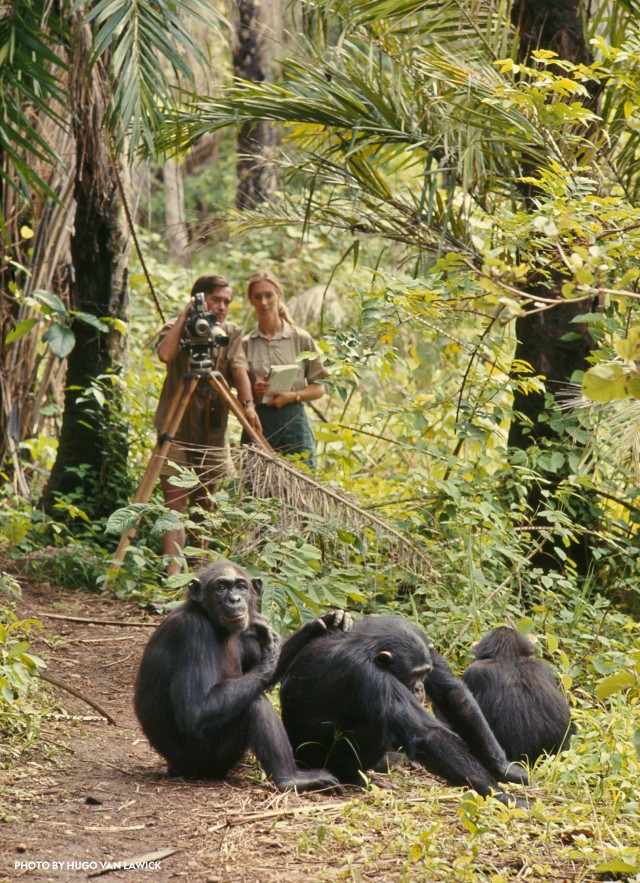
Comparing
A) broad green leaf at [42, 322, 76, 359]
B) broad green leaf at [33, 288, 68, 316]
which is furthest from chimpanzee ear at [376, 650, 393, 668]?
broad green leaf at [33, 288, 68, 316]

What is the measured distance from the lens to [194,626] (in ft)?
15.1

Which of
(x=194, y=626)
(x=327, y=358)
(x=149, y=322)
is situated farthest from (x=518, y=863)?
(x=149, y=322)

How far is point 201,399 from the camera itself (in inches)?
297

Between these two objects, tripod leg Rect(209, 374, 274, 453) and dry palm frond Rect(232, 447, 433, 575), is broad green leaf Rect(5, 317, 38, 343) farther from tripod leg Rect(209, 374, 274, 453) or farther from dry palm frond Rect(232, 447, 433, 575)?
dry palm frond Rect(232, 447, 433, 575)

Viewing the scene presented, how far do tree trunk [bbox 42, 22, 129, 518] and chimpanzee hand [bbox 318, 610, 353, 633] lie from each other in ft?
13.0

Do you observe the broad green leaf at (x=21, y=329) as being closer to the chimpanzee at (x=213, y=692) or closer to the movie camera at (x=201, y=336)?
the movie camera at (x=201, y=336)

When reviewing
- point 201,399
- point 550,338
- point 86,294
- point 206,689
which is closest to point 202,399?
point 201,399

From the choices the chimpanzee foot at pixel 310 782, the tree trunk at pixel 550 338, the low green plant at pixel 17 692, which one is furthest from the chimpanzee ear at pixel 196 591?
the tree trunk at pixel 550 338

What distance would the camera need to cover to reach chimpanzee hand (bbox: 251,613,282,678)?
458 cm

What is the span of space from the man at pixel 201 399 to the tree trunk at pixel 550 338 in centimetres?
196

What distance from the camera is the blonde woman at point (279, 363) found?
7.62 metres

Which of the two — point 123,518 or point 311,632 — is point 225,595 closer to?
point 311,632

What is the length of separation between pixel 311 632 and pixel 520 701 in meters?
1.02

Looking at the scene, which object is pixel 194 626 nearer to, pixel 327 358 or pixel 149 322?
pixel 327 358
